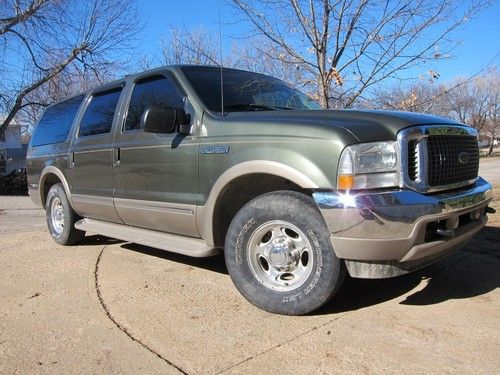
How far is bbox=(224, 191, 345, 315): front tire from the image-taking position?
11.0 feet

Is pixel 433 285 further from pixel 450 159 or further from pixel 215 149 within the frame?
pixel 215 149

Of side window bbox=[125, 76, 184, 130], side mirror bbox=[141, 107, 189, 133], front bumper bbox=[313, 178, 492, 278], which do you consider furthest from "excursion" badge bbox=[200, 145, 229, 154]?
front bumper bbox=[313, 178, 492, 278]

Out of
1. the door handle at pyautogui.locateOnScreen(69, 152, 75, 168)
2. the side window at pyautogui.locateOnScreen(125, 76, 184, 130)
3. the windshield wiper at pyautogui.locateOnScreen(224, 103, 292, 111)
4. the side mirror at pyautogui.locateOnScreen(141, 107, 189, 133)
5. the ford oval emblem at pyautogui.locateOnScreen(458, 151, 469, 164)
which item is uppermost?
the side window at pyautogui.locateOnScreen(125, 76, 184, 130)

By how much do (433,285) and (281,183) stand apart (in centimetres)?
152

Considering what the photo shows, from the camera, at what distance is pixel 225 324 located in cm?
342

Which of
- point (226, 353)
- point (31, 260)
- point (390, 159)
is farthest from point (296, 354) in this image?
point (31, 260)

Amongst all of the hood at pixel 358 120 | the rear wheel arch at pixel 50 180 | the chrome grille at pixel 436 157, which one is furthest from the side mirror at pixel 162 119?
the rear wheel arch at pixel 50 180

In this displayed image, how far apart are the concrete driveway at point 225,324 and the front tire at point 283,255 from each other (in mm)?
146

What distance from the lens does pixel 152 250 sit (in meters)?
5.78

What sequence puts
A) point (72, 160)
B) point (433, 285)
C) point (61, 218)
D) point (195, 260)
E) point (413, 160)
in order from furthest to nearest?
point (61, 218) → point (72, 160) → point (195, 260) → point (433, 285) → point (413, 160)

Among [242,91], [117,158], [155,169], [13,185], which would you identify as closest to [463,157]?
[242,91]

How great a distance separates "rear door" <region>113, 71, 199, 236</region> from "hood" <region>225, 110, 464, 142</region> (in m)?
0.65

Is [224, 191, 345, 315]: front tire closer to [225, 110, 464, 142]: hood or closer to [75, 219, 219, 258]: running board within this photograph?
[75, 219, 219, 258]: running board

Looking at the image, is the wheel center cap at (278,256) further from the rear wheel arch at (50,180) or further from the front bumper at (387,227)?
the rear wheel arch at (50,180)
